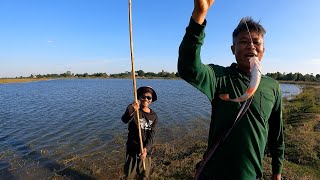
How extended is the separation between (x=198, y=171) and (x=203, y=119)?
51.5ft

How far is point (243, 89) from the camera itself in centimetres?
209

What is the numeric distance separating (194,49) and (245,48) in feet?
2.09

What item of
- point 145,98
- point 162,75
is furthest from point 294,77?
point 145,98

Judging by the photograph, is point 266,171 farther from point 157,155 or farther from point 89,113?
point 89,113

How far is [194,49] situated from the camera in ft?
5.60

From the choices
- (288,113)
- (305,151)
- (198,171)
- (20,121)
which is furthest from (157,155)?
(288,113)

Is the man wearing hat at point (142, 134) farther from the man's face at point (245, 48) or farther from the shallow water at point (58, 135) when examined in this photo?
the man's face at point (245, 48)

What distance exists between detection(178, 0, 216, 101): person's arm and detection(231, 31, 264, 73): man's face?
44 cm

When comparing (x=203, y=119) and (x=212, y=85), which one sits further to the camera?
(x=203, y=119)

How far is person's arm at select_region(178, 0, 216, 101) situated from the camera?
1.64 m

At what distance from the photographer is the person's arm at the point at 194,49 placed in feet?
5.39

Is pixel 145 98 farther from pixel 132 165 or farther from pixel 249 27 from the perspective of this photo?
pixel 249 27

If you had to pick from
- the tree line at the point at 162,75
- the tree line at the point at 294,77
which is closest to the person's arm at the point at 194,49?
the tree line at the point at 162,75

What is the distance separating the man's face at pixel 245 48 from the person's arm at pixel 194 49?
443 millimetres
